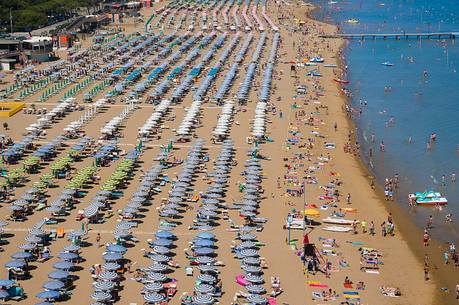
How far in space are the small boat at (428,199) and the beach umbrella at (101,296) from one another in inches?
868

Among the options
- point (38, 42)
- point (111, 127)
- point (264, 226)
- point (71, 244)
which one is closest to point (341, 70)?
point (38, 42)

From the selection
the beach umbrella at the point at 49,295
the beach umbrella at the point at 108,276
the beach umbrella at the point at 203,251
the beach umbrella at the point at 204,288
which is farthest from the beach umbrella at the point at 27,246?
the beach umbrella at the point at 204,288

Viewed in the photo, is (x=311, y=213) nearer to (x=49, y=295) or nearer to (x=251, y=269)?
(x=251, y=269)

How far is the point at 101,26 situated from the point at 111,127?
66.5 metres

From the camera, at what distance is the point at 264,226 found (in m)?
38.3

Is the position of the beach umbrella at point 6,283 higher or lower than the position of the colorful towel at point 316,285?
higher

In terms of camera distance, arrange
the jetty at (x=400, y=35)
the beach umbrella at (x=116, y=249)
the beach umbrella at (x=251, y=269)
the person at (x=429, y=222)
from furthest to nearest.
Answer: the jetty at (x=400, y=35)
the person at (x=429, y=222)
the beach umbrella at (x=116, y=249)
the beach umbrella at (x=251, y=269)

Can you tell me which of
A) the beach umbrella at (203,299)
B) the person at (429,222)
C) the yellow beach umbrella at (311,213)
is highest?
the beach umbrella at (203,299)

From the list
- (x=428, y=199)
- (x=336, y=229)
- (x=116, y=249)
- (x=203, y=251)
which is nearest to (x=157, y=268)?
(x=116, y=249)

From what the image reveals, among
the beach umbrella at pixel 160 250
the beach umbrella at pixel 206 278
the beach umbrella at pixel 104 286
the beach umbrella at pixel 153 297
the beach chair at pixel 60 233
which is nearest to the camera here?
the beach umbrella at pixel 153 297

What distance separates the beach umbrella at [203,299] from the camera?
29.5 m

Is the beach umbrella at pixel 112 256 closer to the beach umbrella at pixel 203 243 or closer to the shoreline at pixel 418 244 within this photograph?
the beach umbrella at pixel 203 243

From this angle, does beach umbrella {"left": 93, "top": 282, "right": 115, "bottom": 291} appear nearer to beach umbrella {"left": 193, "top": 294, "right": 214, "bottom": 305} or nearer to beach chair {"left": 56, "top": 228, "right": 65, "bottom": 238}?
beach umbrella {"left": 193, "top": 294, "right": 214, "bottom": 305}

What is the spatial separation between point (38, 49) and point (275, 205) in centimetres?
5317
